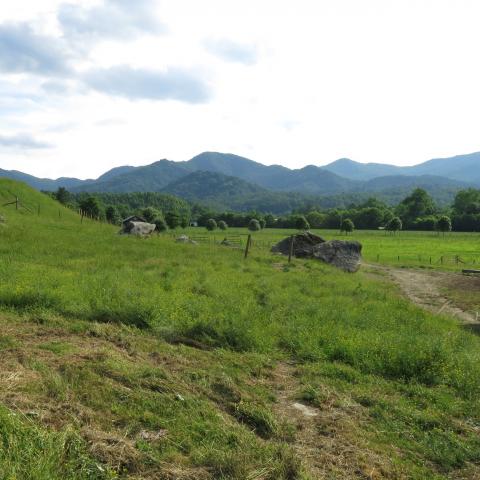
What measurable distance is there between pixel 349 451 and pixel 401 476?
81cm

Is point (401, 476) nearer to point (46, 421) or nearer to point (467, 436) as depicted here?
point (467, 436)

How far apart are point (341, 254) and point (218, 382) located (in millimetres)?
25358

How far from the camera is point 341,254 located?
32438mm

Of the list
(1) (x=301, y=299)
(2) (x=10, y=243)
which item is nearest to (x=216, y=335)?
(1) (x=301, y=299)

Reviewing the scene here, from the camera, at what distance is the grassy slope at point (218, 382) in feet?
19.1

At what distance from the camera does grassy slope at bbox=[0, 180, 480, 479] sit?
229 inches

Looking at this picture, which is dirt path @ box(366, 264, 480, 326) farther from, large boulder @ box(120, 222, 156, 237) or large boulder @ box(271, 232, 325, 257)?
large boulder @ box(120, 222, 156, 237)

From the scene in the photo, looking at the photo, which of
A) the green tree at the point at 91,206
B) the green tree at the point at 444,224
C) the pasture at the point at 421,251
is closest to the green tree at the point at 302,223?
the green tree at the point at 444,224

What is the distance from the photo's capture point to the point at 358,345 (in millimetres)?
10906

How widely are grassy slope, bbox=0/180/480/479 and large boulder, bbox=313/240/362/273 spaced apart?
47.7ft

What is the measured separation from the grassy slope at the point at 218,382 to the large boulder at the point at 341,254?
14.5 meters

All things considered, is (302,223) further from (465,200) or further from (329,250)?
(329,250)

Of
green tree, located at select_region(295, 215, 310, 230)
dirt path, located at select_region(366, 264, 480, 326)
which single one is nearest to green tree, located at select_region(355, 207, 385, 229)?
green tree, located at select_region(295, 215, 310, 230)

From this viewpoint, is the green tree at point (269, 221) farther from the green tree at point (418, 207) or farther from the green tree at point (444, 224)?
the green tree at point (444, 224)
